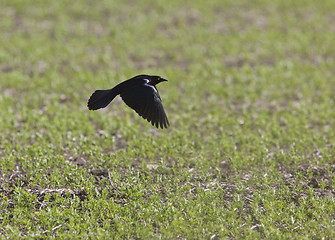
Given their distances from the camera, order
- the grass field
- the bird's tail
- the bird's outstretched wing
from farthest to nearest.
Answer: the bird's tail, the bird's outstretched wing, the grass field

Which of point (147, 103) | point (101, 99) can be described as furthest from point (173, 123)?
point (147, 103)

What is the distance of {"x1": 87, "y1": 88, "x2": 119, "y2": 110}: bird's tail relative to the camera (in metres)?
6.68

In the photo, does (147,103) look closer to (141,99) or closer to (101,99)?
(141,99)

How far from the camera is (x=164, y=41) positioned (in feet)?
44.1

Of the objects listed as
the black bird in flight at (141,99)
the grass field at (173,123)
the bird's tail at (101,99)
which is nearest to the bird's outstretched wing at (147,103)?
the black bird in flight at (141,99)

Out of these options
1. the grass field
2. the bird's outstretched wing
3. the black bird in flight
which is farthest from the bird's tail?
the grass field

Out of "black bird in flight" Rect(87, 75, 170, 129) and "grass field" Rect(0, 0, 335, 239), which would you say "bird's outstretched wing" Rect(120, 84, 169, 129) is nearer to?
"black bird in flight" Rect(87, 75, 170, 129)

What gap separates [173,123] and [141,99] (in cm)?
272

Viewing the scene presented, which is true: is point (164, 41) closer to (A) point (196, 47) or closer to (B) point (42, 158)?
(A) point (196, 47)

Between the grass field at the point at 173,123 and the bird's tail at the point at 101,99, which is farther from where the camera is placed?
the bird's tail at the point at 101,99

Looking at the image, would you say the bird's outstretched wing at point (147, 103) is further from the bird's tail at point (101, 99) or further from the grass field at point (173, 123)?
the grass field at point (173, 123)

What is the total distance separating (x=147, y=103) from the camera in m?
6.41

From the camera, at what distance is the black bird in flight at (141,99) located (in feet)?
20.8

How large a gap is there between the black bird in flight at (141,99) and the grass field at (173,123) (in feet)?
2.88
